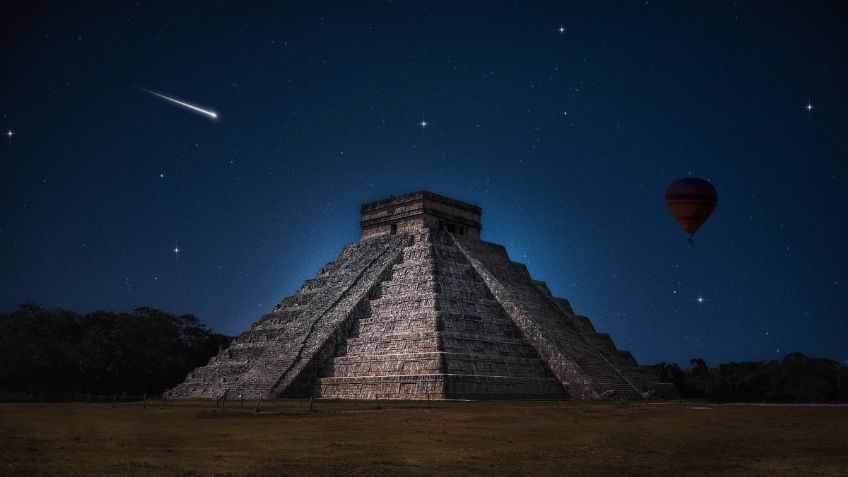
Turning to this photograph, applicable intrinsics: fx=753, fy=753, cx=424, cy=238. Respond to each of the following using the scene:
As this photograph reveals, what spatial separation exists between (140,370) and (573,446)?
37.4 m

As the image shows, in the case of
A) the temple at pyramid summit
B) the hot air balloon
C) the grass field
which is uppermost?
the hot air balloon

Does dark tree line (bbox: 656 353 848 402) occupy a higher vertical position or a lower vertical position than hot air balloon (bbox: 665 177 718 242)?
lower

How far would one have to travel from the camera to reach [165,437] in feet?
49.9

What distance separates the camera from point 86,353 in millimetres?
43844

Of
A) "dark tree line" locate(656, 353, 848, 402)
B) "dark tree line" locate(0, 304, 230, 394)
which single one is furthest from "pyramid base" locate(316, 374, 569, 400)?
"dark tree line" locate(0, 304, 230, 394)

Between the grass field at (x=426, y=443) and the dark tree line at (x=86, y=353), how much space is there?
2186 cm

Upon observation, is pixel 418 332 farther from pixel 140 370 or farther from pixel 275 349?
pixel 140 370

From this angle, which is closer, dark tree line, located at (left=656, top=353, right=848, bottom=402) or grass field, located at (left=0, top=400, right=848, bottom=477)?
grass field, located at (left=0, top=400, right=848, bottom=477)

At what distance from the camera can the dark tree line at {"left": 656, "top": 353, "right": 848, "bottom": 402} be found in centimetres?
3878

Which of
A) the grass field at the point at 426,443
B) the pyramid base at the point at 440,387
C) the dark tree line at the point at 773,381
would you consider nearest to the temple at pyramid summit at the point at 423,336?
the pyramid base at the point at 440,387

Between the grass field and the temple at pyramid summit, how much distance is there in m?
8.92

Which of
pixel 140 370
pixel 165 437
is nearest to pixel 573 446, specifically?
pixel 165 437

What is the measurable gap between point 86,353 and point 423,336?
23.0m

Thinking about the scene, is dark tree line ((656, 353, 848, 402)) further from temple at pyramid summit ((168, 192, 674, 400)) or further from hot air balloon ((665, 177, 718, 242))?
hot air balloon ((665, 177, 718, 242))
